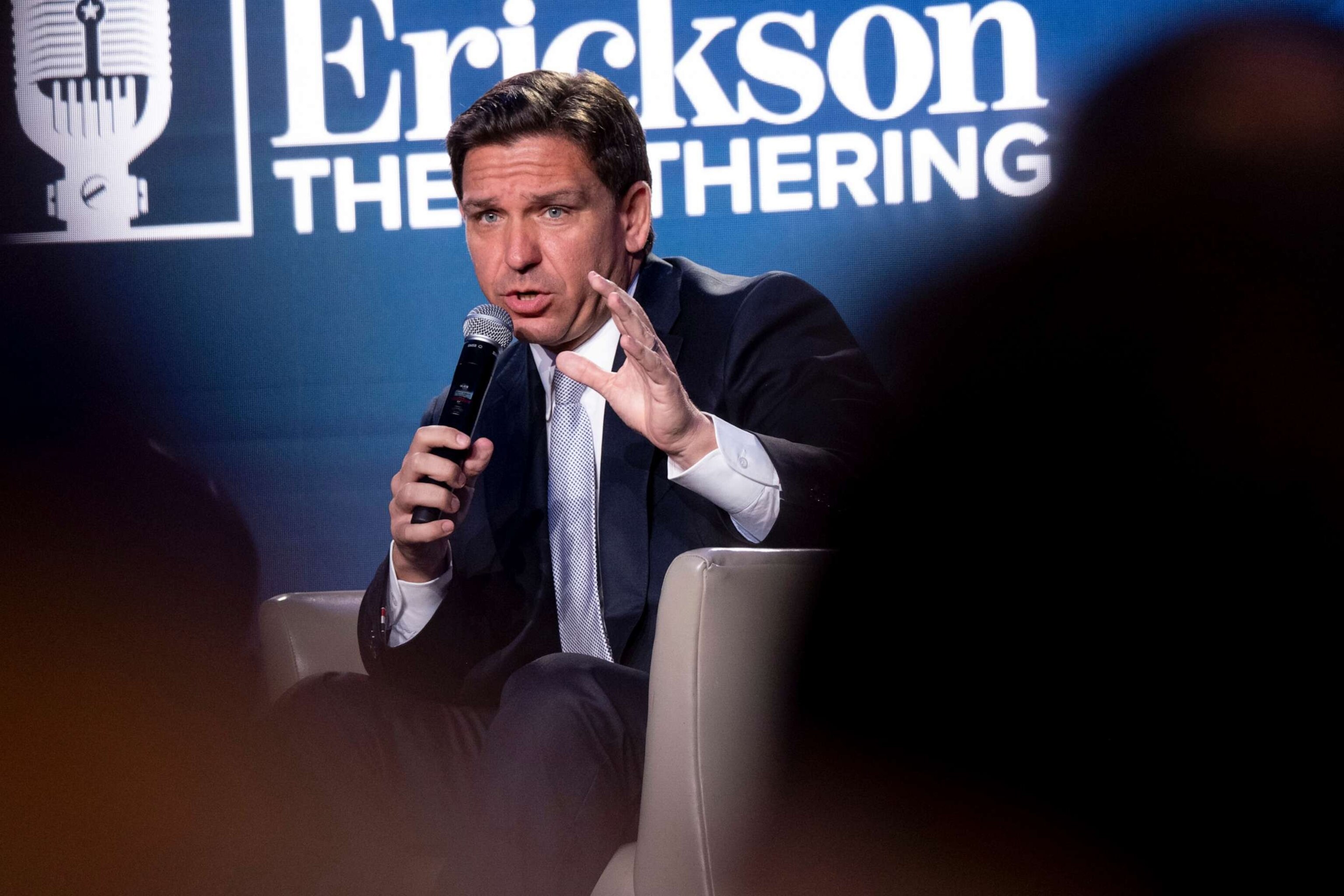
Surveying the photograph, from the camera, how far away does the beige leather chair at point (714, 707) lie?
1.02 m

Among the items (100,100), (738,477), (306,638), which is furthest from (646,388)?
(100,100)

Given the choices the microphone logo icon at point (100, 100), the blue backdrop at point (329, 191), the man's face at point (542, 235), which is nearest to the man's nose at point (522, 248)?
the man's face at point (542, 235)

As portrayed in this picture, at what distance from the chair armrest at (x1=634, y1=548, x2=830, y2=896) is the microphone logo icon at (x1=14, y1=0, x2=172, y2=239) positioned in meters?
2.18

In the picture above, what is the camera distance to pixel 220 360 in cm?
269

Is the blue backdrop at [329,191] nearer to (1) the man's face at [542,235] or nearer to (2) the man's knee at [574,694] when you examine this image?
(1) the man's face at [542,235]

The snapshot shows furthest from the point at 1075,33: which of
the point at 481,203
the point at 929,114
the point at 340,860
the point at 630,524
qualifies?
the point at 340,860

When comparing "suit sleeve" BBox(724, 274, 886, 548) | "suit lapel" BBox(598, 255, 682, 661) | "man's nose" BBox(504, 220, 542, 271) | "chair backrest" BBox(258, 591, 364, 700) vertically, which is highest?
Answer: "man's nose" BBox(504, 220, 542, 271)

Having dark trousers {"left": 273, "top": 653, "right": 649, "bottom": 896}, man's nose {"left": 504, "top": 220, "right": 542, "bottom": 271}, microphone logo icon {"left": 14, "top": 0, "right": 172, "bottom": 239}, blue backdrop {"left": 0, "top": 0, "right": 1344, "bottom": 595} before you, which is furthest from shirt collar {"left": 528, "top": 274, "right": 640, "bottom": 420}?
microphone logo icon {"left": 14, "top": 0, "right": 172, "bottom": 239}

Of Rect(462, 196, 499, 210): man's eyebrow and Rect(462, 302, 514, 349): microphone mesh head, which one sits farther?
Rect(462, 196, 499, 210): man's eyebrow

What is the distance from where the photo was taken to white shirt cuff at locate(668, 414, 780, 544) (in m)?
1.27

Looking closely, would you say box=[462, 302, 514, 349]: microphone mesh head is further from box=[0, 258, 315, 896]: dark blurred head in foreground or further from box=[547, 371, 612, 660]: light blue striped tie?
box=[0, 258, 315, 896]: dark blurred head in foreground

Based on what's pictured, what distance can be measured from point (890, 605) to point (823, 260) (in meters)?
1.81

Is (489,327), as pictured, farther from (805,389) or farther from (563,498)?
(805,389)

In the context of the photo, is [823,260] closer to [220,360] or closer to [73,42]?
[220,360]
